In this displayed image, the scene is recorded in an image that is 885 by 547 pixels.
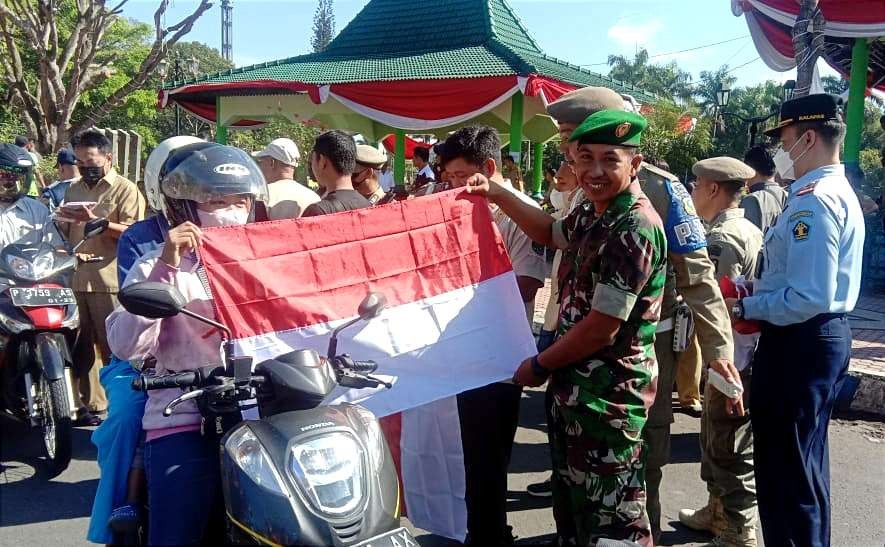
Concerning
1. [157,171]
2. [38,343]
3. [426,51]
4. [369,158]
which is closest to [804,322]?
[157,171]

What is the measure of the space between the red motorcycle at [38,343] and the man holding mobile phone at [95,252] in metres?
0.47

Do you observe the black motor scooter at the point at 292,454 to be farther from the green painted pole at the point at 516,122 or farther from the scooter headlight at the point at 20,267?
the green painted pole at the point at 516,122

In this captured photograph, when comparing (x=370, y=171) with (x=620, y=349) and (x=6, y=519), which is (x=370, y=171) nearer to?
(x=6, y=519)

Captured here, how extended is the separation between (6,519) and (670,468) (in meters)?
3.80

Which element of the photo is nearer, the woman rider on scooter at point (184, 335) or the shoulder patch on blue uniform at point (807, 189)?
the woman rider on scooter at point (184, 335)

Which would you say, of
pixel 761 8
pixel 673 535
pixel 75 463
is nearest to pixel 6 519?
pixel 75 463

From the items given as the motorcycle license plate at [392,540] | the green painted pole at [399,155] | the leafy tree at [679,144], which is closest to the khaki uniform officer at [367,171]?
the motorcycle license plate at [392,540]

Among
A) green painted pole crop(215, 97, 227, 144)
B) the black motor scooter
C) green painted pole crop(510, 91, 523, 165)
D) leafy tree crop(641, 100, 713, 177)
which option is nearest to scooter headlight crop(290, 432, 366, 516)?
the black motor scooter

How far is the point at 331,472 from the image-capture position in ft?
5.65

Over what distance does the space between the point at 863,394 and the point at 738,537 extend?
3.00 m

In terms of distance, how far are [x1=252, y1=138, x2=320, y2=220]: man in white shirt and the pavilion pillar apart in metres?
8.37

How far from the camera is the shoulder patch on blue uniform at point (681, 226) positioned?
2674mm

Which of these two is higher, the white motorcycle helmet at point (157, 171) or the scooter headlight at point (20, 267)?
the white motorcycle helmet at point (157, 171)

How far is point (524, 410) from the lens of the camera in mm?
5504
